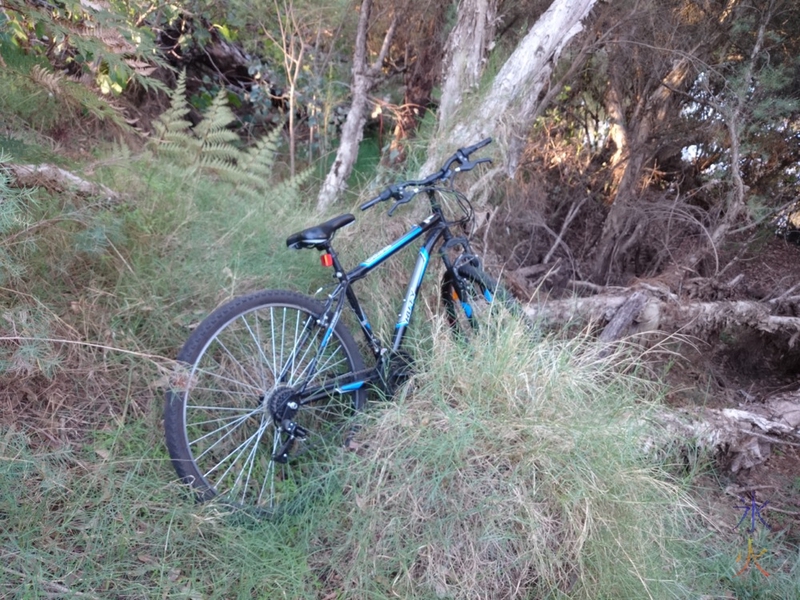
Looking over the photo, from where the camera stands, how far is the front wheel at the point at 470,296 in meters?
3.53

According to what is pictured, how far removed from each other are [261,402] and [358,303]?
68 cm

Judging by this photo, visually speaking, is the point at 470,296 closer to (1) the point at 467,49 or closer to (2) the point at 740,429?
(2) the point at 740,429

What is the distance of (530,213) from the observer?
232 inches

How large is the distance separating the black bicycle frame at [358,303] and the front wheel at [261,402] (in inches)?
0.6

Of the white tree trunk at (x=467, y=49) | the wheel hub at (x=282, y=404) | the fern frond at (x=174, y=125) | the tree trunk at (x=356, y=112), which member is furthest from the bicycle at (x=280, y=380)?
the tree trunk at (x=356, y=112)

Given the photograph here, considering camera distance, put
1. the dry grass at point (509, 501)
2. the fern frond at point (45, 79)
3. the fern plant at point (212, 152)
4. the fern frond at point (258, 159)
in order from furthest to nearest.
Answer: the fern frond at point (258, 159), the fern plant at point (212, 152), the fern frond at point (45, 79), the dry grass at point (509, 501)

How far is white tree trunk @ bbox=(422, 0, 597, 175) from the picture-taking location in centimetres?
452

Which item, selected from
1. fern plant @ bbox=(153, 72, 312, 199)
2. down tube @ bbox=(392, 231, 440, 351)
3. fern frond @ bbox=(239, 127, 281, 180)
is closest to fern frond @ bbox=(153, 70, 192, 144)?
fern plant @ bbox=(153, 72, 312, 199)

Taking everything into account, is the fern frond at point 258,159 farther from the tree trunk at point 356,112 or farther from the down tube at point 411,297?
the down tube at point 411,297

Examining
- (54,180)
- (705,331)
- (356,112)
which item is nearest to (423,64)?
(356,112)

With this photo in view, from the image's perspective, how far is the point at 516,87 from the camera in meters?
4.59

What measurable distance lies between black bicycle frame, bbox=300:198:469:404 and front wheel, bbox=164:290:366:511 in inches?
0.6

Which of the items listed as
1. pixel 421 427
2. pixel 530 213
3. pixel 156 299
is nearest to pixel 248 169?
pixel 156 299

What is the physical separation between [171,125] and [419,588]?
3.51m
